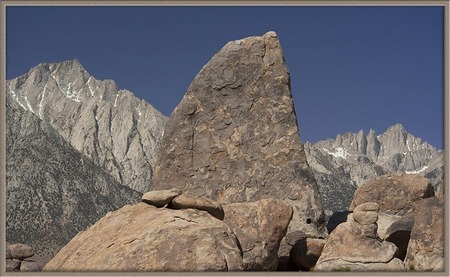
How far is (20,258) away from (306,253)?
9.39 meters

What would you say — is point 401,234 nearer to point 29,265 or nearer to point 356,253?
point 356,253

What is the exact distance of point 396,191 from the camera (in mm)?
24734

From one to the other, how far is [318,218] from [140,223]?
8893 mm

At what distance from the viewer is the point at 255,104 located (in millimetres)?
24156

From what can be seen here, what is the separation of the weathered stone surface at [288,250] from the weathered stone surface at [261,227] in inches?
95.4

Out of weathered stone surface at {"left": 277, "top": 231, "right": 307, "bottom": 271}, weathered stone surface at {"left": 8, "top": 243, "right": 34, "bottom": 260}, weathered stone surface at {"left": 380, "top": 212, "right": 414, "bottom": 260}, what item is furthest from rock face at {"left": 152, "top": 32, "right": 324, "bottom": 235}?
weathered stone surface at {"left": 8, "top": 243, "right": 34, "bottom": 260}

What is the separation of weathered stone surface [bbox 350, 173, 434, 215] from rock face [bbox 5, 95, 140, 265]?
8023 cm

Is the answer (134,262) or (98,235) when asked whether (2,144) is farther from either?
(134,262)

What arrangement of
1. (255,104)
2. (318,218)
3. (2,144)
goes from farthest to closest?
(255,104)
(318,218)
(2,144)

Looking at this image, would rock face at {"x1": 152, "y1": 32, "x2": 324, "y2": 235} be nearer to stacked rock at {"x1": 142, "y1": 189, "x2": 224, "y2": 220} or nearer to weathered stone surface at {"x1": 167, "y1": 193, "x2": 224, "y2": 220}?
weathered stone surface at {"x1": 167, "y1": 193, "x2": 224, "y2": 220}

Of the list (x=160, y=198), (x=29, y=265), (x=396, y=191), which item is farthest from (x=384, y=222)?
(x=29, y=265)

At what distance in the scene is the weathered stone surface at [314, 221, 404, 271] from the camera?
16.3m

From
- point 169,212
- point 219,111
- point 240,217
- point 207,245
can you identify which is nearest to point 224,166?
point 219,111

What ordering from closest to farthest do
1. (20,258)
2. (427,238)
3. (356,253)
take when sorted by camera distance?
(356,253), (427,238), (20,258)
